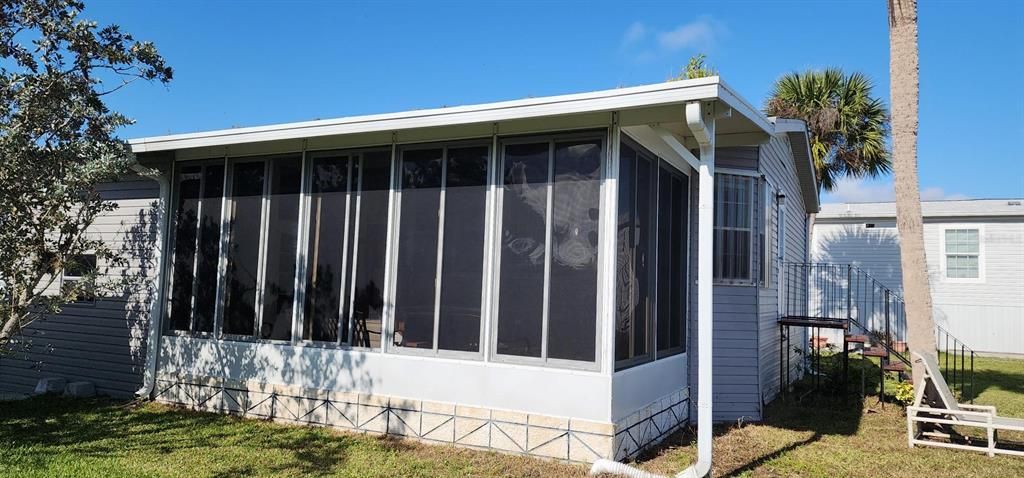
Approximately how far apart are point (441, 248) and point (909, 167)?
204 inches

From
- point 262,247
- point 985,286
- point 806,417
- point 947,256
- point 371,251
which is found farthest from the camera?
point 947,256

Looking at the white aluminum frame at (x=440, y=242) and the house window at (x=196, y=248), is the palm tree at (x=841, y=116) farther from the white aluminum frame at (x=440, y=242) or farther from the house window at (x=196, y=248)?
the house window at (x=196, y=248)

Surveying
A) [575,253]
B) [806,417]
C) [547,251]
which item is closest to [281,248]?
[547,251]

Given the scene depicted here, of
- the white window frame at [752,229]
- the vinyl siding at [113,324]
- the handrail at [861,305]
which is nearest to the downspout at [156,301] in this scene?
the vinyl siding at [113,324]

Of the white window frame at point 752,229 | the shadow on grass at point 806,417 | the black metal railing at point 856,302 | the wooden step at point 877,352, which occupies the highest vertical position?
the white window frame at point 752,229

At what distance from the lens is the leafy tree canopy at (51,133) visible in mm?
5734

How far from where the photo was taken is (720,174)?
7.53 metres

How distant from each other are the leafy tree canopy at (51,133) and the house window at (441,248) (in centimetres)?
284

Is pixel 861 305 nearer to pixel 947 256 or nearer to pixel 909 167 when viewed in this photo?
pixel 947 256

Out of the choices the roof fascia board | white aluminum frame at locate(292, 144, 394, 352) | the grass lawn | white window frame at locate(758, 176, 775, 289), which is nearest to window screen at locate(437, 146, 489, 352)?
the roof fascia board

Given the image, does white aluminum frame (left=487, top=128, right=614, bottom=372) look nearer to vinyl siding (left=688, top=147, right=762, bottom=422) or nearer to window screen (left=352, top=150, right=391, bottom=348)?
window screen (left=352, top=150, right=391, bottom=348)

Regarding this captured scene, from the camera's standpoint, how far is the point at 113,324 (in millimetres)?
7781

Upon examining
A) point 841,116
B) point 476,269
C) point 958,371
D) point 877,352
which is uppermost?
point 841,116

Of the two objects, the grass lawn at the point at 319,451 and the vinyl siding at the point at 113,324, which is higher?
the vinyl siding at the point at 113,324
